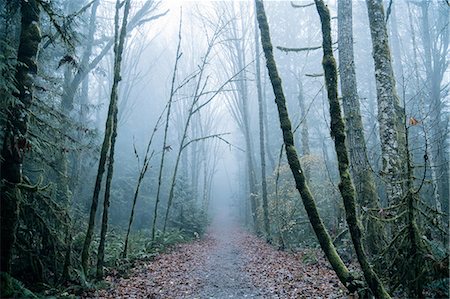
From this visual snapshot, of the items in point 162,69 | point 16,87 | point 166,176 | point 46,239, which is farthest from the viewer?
point 162,69

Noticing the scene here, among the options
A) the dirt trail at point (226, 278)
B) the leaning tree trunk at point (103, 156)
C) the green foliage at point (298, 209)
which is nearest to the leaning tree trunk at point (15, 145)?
the leaning tree trunk at point (103, 156)

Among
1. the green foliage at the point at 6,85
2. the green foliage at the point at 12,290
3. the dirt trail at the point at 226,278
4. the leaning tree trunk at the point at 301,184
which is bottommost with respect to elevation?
the dirt trail at the point at 226,278

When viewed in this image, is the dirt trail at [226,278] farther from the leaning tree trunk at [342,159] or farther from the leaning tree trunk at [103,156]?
the leaning tree trunk at [342,159]

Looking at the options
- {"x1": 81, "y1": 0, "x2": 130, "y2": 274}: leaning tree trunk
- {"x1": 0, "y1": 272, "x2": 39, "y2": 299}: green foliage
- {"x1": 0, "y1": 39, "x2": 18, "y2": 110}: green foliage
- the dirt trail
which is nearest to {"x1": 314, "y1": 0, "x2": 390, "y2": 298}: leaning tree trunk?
the dirt trail

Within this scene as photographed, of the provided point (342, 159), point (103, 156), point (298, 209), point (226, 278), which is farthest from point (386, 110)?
point (298, 209)

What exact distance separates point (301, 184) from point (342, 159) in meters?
0.71

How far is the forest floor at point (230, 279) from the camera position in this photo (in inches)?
249

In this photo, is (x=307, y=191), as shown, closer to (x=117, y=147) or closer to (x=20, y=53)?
(x=20, y=53)

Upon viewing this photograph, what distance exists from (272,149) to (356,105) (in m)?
21.1

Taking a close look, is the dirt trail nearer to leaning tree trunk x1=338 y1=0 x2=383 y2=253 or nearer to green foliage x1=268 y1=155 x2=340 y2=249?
green foliage x1=268 y1=155 x2=340 y2=249

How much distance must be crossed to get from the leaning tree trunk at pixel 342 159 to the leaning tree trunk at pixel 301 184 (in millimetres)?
342

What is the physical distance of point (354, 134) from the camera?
24.3 ft

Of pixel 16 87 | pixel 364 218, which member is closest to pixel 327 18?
pixel 364 218

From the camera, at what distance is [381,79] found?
23.3 feet
